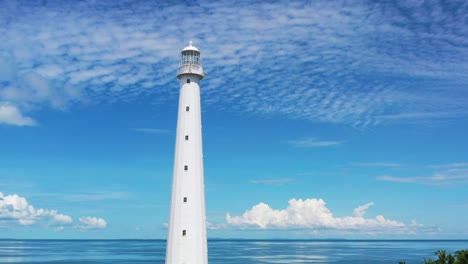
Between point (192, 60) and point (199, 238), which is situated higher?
point (192, 60)

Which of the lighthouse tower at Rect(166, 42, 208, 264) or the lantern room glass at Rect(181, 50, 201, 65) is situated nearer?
the lighthouse tower at Rect(166, 42, 208, 264)

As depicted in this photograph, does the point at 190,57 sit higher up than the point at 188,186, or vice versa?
the point at 190,57

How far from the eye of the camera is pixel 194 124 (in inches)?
1410

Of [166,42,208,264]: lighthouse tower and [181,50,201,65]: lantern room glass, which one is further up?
[181,50,201,65]: lantern room glass

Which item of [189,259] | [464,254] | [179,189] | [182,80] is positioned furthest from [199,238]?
[464,254]

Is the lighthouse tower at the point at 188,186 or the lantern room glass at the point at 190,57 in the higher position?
the lantern room glass at the point at 190,57

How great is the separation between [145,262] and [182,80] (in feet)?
310

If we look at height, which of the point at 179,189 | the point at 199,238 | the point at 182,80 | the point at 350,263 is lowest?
the point at 350,263

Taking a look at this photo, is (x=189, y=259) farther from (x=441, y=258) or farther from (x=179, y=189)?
(x=441, y=258)

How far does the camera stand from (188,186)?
34531mm

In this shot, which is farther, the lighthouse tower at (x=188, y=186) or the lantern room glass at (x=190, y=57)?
the lantern room glass at (x=190, y=57)

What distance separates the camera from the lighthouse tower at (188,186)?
111 feet

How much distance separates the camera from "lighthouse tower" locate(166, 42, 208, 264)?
1337 inches

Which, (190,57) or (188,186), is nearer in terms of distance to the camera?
(188,186)
